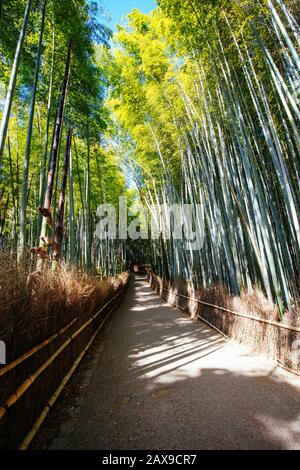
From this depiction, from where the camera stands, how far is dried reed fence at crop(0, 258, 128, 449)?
133 cm

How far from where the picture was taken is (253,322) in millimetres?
3398

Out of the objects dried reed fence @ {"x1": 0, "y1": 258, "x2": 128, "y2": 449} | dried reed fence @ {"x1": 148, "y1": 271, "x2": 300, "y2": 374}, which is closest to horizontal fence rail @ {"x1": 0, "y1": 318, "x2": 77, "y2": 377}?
dried reed fence @ {"x1": 0, "y1": 258, "x2": 128, "y2": 449}

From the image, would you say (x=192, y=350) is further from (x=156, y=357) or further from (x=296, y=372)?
(x=296, y=372)

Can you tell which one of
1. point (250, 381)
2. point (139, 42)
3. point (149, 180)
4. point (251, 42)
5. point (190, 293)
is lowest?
point (250, 381)

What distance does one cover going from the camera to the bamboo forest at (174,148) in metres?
2.17

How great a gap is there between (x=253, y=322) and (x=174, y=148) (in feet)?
18.6

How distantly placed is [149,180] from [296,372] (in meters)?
9.53

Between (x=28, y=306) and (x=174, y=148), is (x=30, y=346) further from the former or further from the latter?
(x=174, y=148)

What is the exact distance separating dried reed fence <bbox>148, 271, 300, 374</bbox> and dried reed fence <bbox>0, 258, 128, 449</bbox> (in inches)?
91.3

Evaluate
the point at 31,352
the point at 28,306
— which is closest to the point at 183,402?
the point at 31,352

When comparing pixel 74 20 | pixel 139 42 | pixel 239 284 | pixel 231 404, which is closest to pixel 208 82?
pixel 74 20

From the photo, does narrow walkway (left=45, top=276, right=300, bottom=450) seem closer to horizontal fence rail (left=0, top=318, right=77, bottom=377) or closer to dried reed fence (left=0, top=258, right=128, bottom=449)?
dried reed fence (left=0, top=258, right=128, bottom=449)
